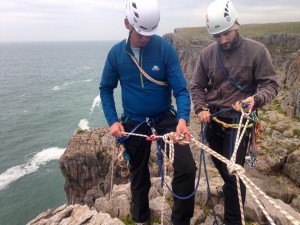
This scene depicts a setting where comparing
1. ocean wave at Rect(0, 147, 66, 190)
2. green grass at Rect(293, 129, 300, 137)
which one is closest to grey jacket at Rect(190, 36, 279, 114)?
Result: green grass at Rect(293, 129, 300, 137)

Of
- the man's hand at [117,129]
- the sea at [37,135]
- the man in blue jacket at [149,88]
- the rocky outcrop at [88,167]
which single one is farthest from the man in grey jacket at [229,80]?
the sea at [37,135]

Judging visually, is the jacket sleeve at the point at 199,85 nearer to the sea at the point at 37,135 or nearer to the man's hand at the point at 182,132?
the man's hand at the point at 182,132

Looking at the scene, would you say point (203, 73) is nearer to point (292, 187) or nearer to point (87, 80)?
point (292, 187)

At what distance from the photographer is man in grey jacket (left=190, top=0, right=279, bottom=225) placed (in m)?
5.16

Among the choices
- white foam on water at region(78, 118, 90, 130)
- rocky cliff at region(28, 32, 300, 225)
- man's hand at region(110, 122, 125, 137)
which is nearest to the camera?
man's hand at region(110, 122, 125, 137)

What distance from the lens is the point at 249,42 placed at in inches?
208

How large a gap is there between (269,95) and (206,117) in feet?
3.80

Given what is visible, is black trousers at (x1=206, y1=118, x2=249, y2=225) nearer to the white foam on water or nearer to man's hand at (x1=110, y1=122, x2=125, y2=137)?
man's hand at (x1=110, y1=122, x2=125, y2=137)

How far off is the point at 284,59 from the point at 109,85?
48843 mm

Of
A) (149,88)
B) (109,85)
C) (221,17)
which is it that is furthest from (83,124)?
(221,17)

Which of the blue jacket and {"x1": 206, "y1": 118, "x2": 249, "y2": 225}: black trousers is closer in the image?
the blue jacket

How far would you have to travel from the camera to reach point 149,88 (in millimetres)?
5219

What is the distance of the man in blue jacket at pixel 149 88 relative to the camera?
4.87 m

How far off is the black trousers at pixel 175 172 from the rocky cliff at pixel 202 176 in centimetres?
39
